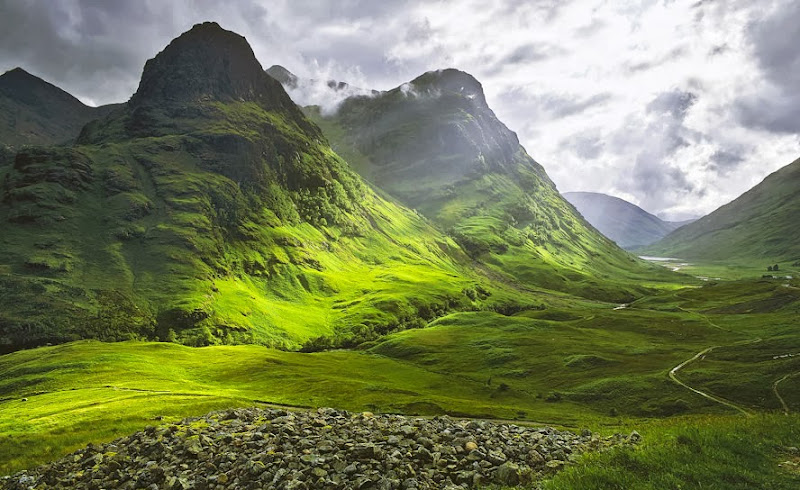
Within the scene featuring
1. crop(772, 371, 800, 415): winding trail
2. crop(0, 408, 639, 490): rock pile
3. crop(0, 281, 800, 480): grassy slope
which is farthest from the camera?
crop(772, 371, 800, 415): winding trail

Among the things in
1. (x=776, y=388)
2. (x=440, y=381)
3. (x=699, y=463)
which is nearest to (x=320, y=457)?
(x=699, y=463)

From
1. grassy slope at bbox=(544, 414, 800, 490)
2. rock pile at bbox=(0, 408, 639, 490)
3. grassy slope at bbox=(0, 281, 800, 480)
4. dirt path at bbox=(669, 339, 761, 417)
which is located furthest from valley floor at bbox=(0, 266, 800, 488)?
rock pile at bbox=(0, 408, 639, 490)

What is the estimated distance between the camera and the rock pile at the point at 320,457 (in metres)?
18.6

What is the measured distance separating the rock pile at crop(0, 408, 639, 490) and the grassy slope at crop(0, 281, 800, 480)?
476 cm

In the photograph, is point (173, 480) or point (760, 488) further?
point (173, 480)

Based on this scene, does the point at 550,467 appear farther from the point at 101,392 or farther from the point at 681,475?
the point at 101,392

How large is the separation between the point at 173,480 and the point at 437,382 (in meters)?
106

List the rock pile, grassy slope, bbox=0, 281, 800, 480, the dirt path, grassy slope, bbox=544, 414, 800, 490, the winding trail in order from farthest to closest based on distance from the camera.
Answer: the dirt path → the winding trail → grassy slope, bbox=0, 281, 800, 480 → the rock pile → grassy slope, bbox=544, 414, 800, 490

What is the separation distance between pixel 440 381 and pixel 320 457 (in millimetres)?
108171

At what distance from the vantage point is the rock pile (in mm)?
18641

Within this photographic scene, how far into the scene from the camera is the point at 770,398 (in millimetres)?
83000

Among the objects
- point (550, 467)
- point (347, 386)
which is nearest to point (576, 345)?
point (347, 386)

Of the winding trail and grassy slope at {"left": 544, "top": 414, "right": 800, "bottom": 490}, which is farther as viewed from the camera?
the winding trail

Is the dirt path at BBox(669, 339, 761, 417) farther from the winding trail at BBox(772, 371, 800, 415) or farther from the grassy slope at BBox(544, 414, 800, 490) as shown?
the grassy slope at BBox(544, 414, 800, 490)
